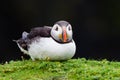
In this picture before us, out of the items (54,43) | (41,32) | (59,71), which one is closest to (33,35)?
(41,32)

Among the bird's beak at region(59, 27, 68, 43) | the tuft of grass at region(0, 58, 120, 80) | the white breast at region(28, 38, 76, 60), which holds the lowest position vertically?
the tuft of grass at region(0, 58, 120, 80)

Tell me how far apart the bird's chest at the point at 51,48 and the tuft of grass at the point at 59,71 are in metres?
0.11

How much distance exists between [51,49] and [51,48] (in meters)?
0.01

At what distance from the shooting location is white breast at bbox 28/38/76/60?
7.79 metres

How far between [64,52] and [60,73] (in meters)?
0.52

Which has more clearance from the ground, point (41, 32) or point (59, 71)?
point (41, 32)

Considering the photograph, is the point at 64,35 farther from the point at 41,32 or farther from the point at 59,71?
the point at 59,71

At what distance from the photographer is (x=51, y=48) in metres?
7.79

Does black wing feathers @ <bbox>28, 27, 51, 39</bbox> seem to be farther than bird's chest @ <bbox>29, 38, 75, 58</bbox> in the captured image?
Yes

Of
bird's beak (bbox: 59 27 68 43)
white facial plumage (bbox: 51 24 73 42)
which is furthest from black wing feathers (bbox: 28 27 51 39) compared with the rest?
bird's beak (bbox: 59 27 68 43)

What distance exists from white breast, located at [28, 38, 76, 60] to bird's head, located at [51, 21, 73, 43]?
0.07 m

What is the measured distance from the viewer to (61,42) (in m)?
7.82

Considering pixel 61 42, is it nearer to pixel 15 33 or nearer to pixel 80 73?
pixel 80 73

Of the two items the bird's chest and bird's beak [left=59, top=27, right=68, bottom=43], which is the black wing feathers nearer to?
the bird's chest
